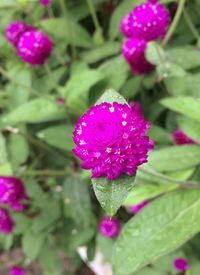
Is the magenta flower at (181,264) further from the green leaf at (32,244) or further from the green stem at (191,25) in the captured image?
the green stem at (191,25)

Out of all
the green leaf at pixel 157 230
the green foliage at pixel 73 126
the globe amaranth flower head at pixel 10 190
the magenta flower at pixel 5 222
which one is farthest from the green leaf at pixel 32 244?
the green leaf at pixel 157 230

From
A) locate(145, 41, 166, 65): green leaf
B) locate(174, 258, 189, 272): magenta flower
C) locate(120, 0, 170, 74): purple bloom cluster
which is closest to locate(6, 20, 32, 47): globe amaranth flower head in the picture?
locate(120, 0, 170, 74): purple bloom cluster

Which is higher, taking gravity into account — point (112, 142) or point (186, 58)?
point (112, 142)

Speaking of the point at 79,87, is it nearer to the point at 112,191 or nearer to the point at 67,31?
the point at 67,31

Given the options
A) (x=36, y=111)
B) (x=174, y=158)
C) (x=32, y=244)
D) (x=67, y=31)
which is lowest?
(x=32, y=244)

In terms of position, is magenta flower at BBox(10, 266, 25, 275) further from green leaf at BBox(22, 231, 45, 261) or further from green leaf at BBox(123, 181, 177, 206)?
green leaf at BBox(123, 181, 177, 206)

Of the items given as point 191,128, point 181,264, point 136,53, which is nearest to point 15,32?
point 136,53
